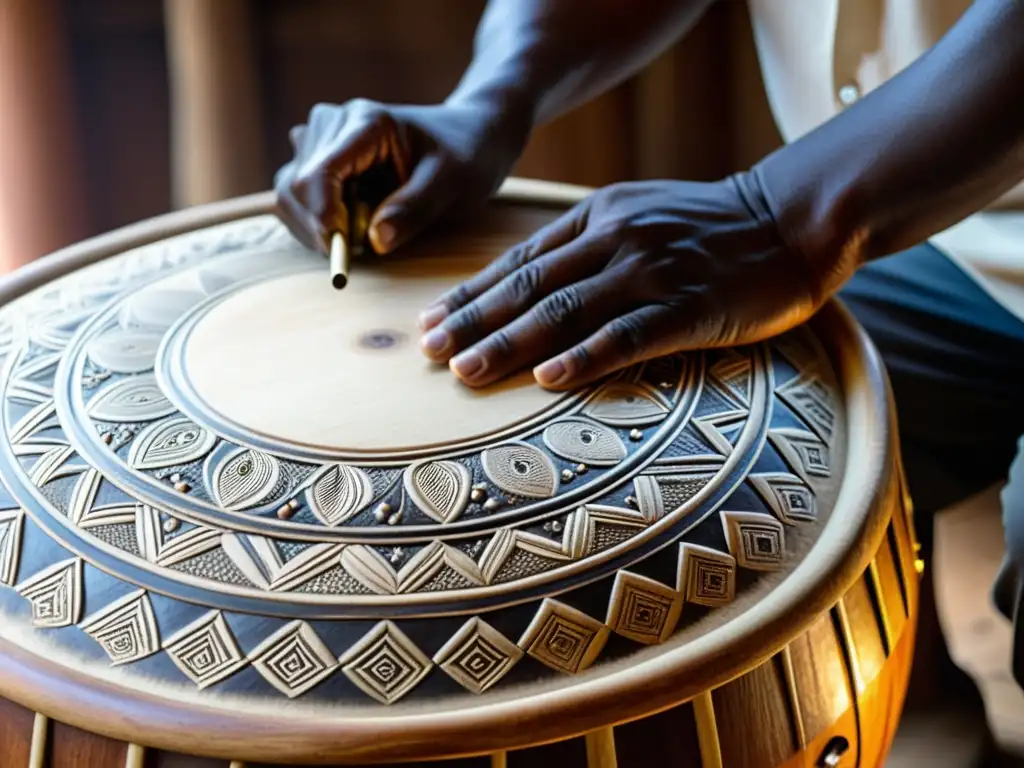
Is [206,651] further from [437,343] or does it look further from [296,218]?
[296,218]

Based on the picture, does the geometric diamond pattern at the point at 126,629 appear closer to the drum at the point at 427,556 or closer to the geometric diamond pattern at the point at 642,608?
the drum at the point at 427,556

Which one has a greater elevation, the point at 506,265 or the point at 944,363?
the point at 506,265

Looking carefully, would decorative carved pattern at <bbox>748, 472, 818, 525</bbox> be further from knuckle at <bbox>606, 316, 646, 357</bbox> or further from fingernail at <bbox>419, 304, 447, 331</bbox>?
fingernail at <bbox>419, 304, 447, 331</bbox>

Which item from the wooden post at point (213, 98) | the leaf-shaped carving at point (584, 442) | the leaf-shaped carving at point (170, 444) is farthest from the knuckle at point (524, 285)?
the wooden post at point (213, 98)

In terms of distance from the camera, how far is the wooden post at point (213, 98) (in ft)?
4.74

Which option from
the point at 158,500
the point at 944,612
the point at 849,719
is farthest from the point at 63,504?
the point at 944,612

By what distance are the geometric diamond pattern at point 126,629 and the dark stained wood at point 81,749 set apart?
35 mm

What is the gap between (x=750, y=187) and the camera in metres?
0.78

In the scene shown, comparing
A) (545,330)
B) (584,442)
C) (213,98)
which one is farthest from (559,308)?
(213,98)

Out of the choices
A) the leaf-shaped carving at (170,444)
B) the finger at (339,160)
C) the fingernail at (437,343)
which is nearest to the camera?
the leaf-shaped carving at (170,444)

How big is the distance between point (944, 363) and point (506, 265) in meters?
0.49

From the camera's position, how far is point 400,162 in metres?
0.86

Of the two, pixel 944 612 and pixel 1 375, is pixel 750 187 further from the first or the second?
pixel 944 612

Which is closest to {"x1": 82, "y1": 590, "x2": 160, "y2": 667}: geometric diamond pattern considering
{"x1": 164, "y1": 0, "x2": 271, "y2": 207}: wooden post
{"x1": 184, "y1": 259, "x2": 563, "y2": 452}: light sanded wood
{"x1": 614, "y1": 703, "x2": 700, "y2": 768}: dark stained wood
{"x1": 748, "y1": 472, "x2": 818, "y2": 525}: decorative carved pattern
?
{"x1": 184, "y1": 259, "x2": 563, "y2": 452}: light sanded wood
